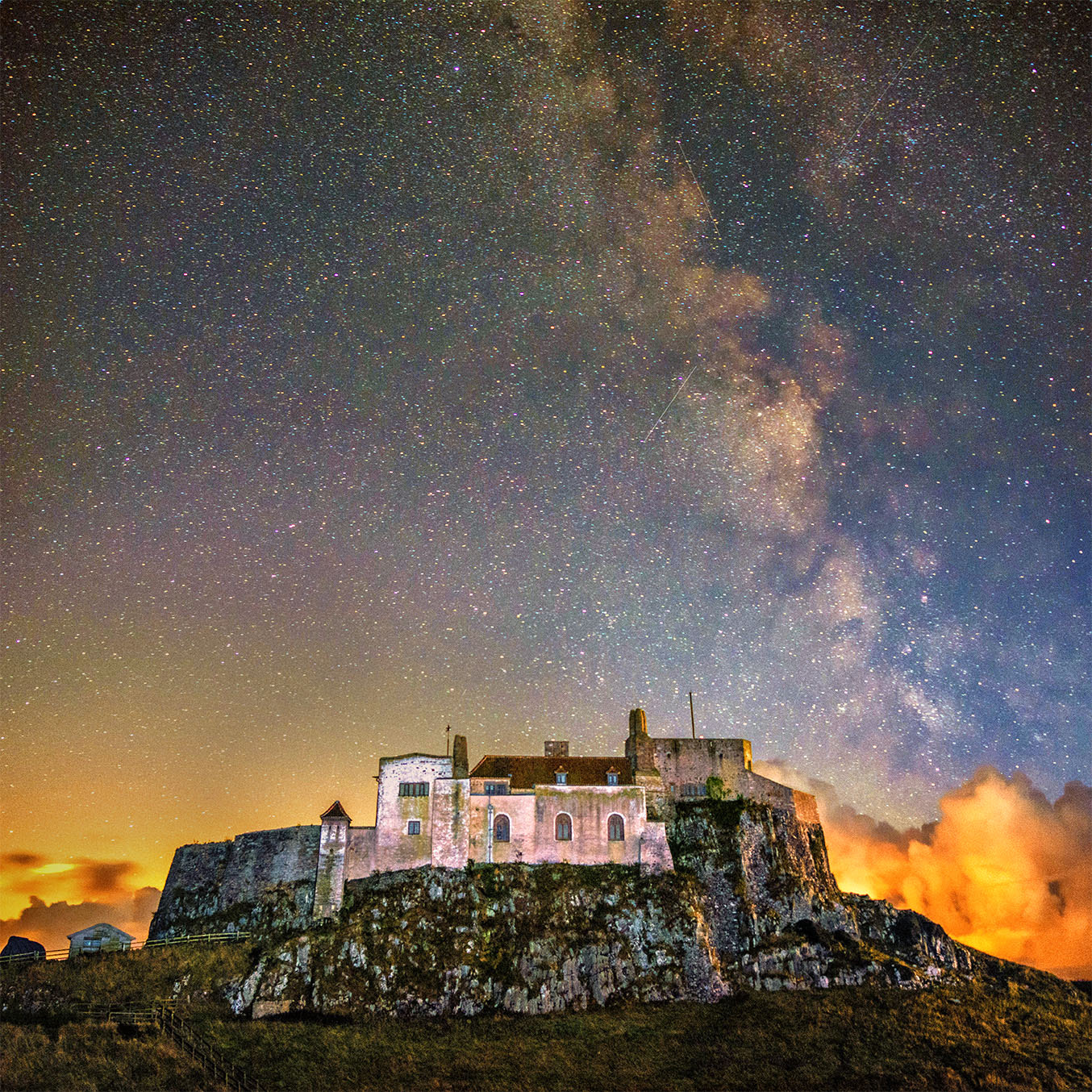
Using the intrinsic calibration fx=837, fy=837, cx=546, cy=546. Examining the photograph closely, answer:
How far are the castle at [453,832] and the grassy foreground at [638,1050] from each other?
1162cm

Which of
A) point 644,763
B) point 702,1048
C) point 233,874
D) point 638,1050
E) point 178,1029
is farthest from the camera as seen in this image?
point 644,763

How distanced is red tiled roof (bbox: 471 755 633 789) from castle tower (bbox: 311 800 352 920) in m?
10.5

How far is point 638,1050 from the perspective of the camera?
48594 mm

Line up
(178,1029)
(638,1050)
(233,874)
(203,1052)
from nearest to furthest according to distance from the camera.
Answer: (203,1052), (178,1029), (638,1050), (233,874)

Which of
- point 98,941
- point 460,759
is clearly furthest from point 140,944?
point 460,759

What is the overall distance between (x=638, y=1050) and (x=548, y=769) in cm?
→ 2294

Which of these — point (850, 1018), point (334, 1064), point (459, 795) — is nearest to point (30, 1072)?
point (334, 1064)

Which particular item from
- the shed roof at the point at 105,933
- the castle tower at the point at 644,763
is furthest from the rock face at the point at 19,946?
the castle tower at the point at 644,763

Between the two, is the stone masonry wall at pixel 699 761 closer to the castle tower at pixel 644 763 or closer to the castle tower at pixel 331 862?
the castle tower at pixel 644 763

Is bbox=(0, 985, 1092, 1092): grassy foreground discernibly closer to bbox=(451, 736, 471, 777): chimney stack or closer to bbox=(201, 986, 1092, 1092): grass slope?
bbox=(201, 986, 1092, 1092): grass slope

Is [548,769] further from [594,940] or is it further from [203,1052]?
[203,1052]

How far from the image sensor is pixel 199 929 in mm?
62000

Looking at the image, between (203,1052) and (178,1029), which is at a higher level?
(178,1029)

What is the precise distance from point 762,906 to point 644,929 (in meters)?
10.4
